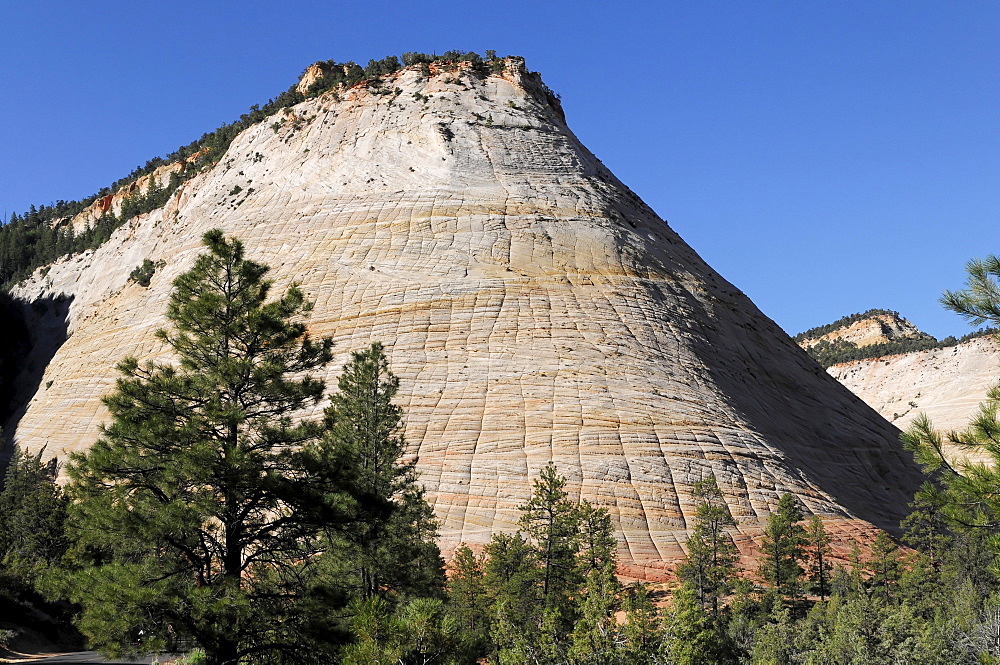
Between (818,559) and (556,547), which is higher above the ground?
(818,559)

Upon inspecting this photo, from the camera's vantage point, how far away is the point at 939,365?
101m

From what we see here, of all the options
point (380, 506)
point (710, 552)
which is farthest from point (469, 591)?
point (380, 506)

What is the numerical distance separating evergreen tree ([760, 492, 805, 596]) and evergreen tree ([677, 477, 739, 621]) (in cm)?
121

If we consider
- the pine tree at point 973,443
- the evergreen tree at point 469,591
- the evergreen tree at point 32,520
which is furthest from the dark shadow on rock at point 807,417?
the evergreen tree at point 32,520

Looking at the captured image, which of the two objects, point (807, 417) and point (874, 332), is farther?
point (874, 332)

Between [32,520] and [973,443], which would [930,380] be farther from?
[973,443]

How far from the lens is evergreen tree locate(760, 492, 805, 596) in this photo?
27953 mm

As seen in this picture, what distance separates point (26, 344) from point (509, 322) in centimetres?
5271

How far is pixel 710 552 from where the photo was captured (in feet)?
90.2

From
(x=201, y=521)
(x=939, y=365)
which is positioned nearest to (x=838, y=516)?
(x=201, y=521)

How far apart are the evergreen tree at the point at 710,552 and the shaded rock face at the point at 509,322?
107 centimetres

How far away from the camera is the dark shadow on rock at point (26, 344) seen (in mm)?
64625

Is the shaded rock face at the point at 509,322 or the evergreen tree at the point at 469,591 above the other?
the shaded rock face at the point at 509,322

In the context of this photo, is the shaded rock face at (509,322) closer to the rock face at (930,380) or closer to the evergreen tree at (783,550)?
the evergreen tree at (783,550)
